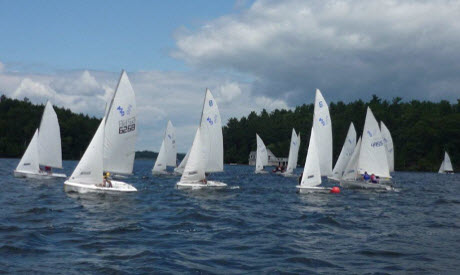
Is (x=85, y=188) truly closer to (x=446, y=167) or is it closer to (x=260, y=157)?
(x=260, y=157)

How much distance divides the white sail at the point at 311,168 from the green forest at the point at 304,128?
80337 millimetres

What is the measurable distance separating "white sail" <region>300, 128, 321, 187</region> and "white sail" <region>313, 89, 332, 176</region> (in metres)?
4.13

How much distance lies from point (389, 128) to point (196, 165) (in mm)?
101855

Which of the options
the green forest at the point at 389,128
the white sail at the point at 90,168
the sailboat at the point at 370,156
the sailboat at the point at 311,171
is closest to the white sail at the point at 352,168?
the sailboat at the point at 370,156

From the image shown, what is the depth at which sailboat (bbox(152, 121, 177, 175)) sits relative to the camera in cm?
5709

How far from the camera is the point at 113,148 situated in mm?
28922

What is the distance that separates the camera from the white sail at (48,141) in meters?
41.4

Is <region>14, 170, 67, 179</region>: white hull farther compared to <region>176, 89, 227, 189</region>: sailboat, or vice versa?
<region>14, 170, 67, 179</region>: white hull

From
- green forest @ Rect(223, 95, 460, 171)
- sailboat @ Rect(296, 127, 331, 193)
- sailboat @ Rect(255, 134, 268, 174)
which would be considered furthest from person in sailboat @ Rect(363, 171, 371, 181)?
green forest @ Rect(223, 95, 460, 171)

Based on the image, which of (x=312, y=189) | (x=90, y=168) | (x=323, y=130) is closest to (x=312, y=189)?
(x=312, y=189)

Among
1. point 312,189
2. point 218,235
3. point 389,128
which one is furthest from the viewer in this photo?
point 389,128

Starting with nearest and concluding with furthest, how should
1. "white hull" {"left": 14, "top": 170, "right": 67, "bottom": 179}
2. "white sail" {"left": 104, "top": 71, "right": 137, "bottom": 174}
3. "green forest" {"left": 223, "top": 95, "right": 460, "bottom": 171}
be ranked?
"white sail" {"left": 104, "top": 71, "right": 137, "bottom": 174}, "white hull" {"left": 14, "top": 170, "right": 67, "bottom": 179}, "green forest" {"left": 223, "top": 95, "right": 460, "bottom": 171}

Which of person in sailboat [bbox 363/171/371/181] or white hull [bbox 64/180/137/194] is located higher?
person in sailboat [bbox 363/171/371/181]

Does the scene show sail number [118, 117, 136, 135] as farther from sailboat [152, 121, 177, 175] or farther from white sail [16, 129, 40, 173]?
sailboat [152, 121, 177, 175]
